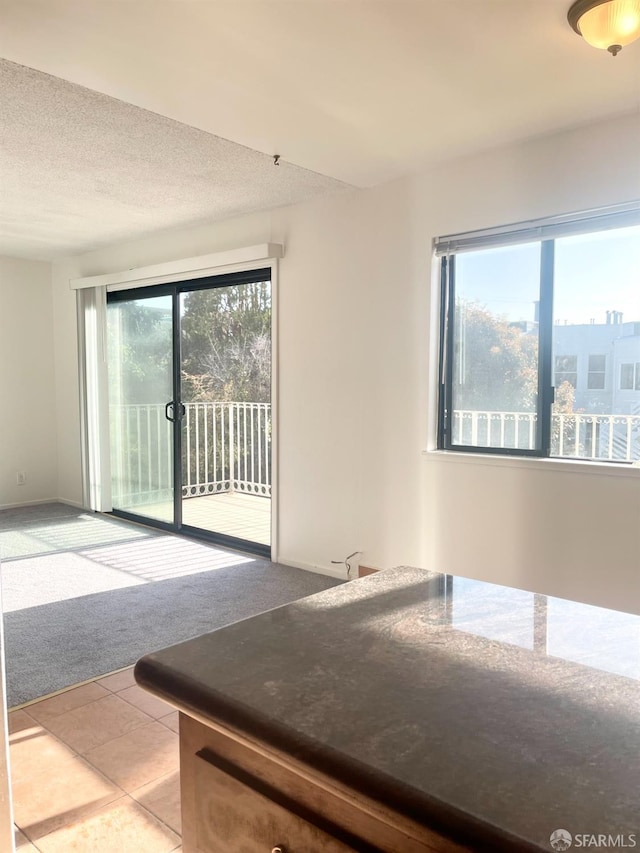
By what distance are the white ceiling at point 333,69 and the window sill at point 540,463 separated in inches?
61.4

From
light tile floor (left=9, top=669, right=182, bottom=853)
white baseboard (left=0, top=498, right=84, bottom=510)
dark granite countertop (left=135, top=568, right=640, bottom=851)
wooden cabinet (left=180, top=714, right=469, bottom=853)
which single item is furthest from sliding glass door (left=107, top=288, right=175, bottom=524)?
wooden cabinet (left=180, top=714, right=469, bottom=853)

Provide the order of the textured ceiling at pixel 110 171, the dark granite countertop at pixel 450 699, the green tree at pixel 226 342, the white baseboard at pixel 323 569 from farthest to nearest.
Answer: the green tree at pixel 226 342 < the white baseboard at pixel 323 569 < the textured ceiling at pixel 110 171 < the dark granite countertop at pixel 450 699

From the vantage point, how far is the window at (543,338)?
2.95 meters

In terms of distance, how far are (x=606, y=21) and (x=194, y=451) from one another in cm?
454

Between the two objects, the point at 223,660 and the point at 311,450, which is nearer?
the point at 223,660

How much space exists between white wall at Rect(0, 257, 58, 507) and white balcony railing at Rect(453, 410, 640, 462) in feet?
15.1

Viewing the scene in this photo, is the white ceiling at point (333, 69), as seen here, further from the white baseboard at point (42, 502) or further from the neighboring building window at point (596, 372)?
the white baseboard at point (42, 502)

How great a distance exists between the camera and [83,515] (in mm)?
5926

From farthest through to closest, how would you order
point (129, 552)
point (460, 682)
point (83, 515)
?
point (83, 515), point (129, 552), point (460, 682)

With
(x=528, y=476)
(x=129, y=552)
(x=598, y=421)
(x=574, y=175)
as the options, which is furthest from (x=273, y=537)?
(x=574, y=175)

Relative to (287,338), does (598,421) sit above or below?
below

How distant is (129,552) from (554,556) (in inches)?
120

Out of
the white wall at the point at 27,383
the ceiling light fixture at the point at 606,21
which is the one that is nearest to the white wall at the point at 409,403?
the ceiling light fixture at the point at 606,21

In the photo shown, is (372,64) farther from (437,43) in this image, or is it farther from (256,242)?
(256,242)
